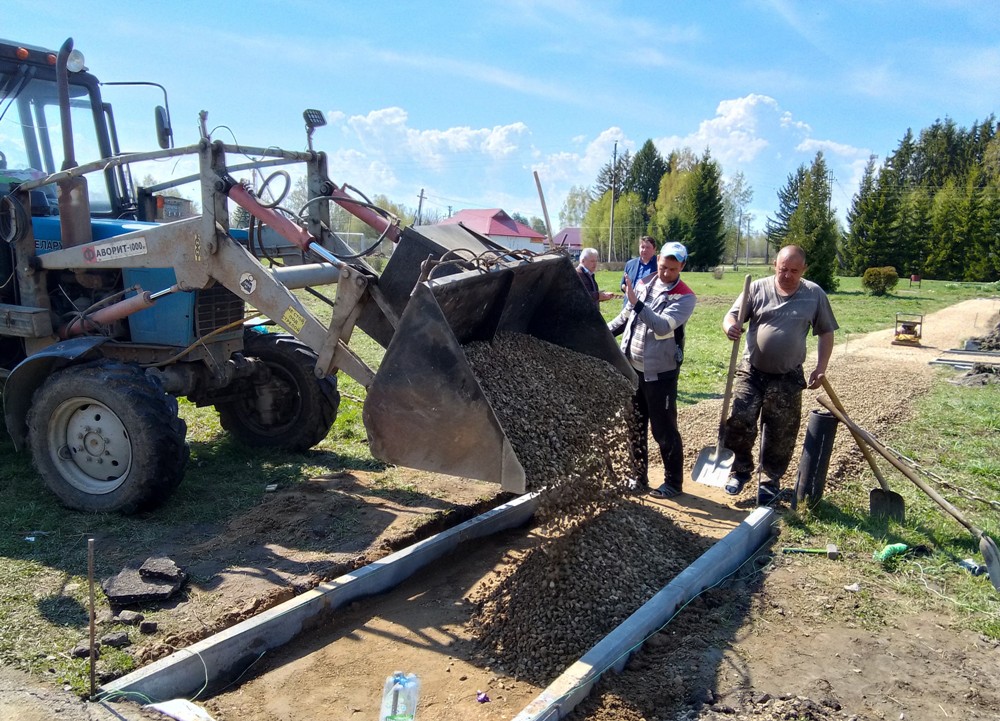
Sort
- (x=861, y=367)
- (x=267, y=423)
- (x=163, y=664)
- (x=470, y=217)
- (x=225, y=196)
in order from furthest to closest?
(x=470, y=217) → (x=861, y=367) → (x=267, y=423) → (x=225, y=196) → (x=163, y=664)

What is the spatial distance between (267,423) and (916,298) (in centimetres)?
2832

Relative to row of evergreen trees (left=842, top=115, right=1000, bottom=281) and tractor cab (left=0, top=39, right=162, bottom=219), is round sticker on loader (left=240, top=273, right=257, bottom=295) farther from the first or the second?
row of evergreen trees (left=842, top=115, right=1000, bottom=281)

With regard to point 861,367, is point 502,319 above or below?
above

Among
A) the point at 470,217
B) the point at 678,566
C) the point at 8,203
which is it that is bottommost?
the point at 678,566

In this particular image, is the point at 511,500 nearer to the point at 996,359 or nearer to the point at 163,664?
the point at 163,664

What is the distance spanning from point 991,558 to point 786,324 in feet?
6.45

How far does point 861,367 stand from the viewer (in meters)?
12.5

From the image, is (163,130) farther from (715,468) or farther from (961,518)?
(961,518)

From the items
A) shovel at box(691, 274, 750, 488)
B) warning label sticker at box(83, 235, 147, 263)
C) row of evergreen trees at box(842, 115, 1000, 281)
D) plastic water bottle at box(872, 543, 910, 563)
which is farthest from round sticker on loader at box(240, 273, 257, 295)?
row of evergreen trees at box(842, 115, 1000, 281)

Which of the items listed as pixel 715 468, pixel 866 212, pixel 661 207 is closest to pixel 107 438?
pixel 715 468

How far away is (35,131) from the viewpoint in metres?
6.50

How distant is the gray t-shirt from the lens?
18.7ft

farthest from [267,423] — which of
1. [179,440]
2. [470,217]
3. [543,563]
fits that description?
[470,217]

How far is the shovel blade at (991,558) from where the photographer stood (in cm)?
466
